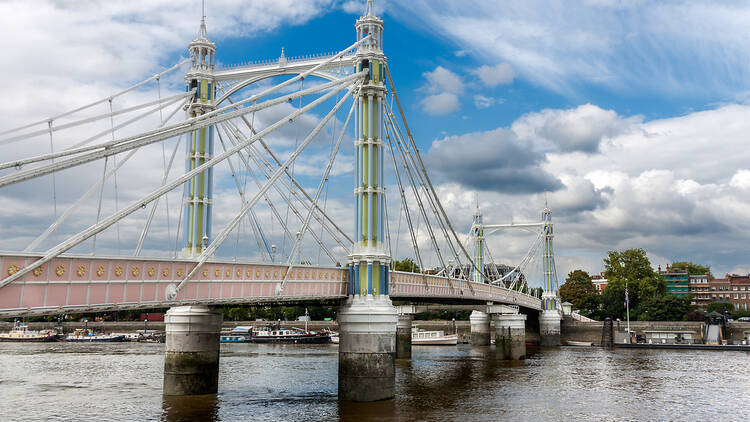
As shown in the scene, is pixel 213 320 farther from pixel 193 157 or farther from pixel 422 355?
pixel 422 355

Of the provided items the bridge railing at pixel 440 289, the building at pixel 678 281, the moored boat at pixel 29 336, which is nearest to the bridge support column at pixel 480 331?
the bridge railing at pixel 440 289

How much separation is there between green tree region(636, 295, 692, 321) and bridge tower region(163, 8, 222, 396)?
7356 cm

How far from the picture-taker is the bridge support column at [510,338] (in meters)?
62.6

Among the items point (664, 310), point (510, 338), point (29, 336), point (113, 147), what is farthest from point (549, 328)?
point (29, 336)

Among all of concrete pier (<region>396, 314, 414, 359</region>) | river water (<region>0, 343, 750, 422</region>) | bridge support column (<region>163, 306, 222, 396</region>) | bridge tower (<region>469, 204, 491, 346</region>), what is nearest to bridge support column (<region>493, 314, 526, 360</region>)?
river water (<region>0, 343, 750, 422</region>)

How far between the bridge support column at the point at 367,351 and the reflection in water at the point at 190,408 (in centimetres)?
599

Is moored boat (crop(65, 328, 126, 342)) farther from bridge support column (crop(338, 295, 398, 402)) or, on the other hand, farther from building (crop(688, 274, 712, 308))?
building (crop(688, 274, 712, 308))

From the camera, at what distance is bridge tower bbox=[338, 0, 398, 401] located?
30.5m

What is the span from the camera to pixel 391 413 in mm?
28438

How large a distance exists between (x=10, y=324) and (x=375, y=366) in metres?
115

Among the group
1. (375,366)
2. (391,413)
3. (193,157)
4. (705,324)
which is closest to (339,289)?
(375,366)

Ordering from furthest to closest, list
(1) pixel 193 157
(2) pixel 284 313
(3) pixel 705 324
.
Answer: (2) pixel 284 313 < (3) pixel 705 324 < (1) pixel 193 157

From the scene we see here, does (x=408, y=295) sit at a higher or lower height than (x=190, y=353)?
higher

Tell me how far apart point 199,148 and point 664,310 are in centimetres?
7554
